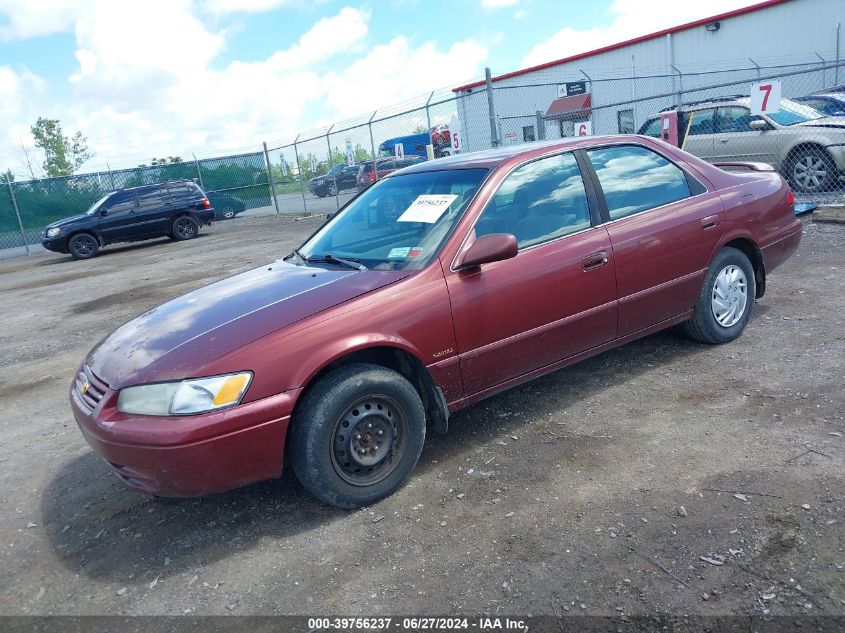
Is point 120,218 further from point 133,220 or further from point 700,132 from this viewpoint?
point 700,132

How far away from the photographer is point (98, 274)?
1305 cm

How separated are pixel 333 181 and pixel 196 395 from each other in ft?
64.4

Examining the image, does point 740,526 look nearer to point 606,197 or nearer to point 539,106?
point 606,197

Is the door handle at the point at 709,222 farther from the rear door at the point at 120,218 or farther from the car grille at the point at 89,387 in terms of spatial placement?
the rear door at the point at 120,218

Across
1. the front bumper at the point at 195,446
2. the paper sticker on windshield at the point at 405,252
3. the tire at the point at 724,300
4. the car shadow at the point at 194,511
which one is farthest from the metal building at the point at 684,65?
the front bumper at the point at 195,446

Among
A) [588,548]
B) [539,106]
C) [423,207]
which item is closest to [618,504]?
[588,548]

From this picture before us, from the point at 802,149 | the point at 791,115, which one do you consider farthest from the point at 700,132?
the point at 802,149

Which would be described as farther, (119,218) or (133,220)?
(133,220)

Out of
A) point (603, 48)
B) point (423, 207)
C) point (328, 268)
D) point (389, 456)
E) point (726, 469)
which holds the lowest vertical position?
point (726, 469)

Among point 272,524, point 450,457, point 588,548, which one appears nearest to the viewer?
point 588,548

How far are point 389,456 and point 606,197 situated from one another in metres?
2.13

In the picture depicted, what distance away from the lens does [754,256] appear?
195 inches

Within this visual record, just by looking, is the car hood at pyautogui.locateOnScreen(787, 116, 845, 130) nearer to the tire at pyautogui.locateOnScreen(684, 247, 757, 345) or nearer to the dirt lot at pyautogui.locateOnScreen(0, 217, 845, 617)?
Result: the dirt lot at pyautogui.locateOnScreen(0, 217, 845, 617)

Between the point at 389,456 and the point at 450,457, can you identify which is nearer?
the point at 389,456
